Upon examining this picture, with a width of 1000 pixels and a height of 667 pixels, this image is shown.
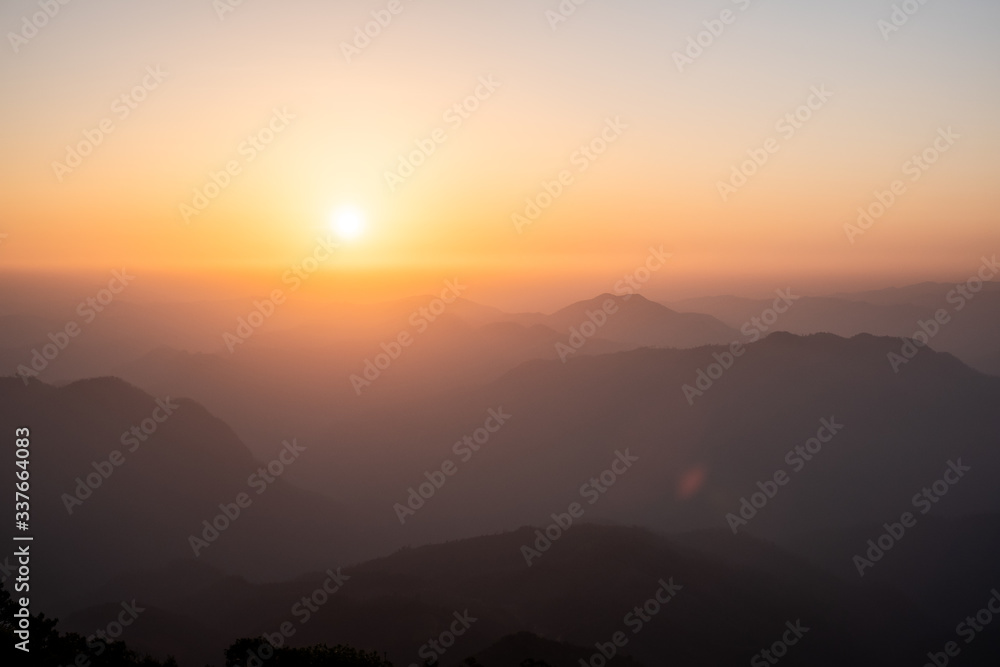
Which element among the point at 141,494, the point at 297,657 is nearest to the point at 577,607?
the point at 297,657

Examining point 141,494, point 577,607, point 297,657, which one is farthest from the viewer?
point 141,494

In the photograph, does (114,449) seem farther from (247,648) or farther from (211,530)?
(247,648)

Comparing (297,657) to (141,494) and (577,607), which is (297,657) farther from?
(141,494)

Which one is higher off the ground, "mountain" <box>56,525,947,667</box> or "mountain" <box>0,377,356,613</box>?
"mountain" <box>56,525,947,667</box>

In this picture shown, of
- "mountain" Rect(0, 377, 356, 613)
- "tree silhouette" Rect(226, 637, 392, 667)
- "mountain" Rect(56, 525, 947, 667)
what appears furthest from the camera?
"mountain" Rect(0, 377, 356, 613)

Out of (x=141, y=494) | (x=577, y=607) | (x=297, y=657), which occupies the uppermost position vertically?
(x=577, y=607)

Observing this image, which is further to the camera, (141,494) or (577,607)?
(141,494)

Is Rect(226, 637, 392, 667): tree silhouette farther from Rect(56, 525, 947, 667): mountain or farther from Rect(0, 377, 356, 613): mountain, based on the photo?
Rect(0, 377, 356, 613): mountain

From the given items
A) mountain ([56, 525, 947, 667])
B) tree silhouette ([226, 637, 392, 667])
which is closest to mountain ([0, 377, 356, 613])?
mountain ([56, 525, 947, 667])

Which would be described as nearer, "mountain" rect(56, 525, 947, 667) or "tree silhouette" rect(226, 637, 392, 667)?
"tree silhouette" rect(226, 637, 392, 667)

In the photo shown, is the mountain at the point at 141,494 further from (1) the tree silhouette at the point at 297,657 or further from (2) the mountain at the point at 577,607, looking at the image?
(1) the tree silhouette at the point at 297,657

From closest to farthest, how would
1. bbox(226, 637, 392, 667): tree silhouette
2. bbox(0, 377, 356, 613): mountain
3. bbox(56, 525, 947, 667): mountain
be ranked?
1. bbox(226, 637, 392, 667): tree silhouette
2. bbox(56, 525, 947, 667): mountain
3. bbox(0, 377, 356, 613): mountain

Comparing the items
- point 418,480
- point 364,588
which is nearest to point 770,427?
point 418,480
